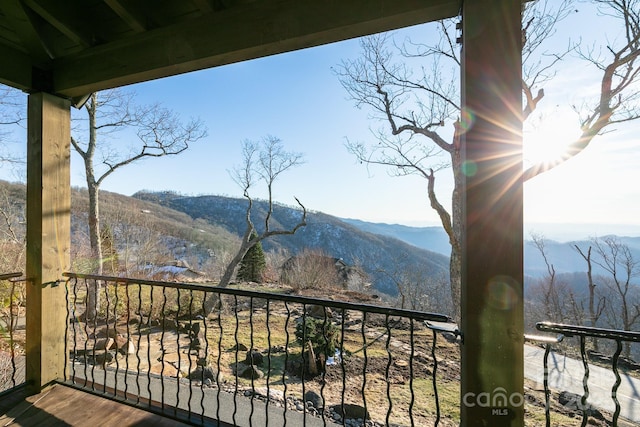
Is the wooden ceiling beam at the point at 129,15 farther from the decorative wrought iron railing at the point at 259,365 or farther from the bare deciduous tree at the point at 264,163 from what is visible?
the bare deciduous tree at the point at 264,163

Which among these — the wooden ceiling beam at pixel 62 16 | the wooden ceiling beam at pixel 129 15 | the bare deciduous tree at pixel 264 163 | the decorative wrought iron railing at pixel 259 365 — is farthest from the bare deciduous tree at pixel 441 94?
the wooden ceiling beam at pixel 62 16

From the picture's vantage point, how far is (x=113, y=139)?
897 centimetres

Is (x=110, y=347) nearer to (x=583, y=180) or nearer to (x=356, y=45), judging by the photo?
(x=356, y=45)

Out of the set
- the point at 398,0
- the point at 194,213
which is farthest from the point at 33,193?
the point at 194,213

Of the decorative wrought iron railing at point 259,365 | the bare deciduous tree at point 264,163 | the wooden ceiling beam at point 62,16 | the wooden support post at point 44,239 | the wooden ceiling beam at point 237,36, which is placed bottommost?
the decorative wrought iron railing at point 259,365

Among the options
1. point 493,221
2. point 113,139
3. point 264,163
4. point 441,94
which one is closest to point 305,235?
point 264,163

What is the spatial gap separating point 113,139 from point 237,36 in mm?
9399

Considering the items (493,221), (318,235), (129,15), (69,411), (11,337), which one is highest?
(129,15)

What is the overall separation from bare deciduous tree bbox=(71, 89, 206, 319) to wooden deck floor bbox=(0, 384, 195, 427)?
6.71m

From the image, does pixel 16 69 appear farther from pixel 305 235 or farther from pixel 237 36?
pixel 305 235

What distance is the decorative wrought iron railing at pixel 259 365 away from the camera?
1.89 m

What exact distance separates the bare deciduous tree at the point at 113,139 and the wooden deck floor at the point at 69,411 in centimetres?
671

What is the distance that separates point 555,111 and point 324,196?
31.9 feet

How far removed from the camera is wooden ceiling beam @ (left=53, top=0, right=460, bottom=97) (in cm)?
142
